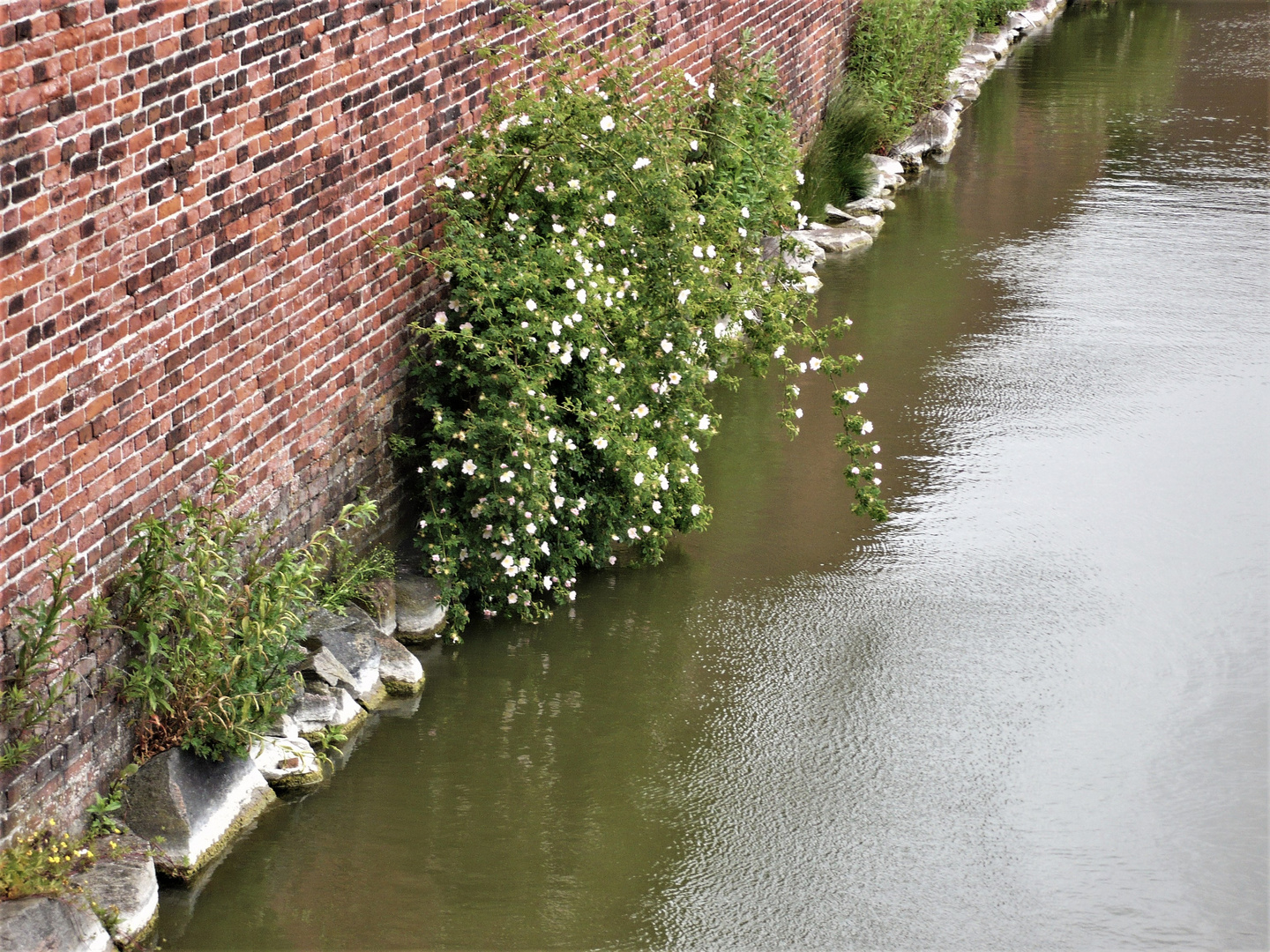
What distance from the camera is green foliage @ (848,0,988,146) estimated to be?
42.1ft

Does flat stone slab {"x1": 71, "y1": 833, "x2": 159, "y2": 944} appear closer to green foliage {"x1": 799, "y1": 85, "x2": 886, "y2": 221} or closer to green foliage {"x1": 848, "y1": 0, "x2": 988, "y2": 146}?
green foliage {"x1": 799, "y1": 85, "x2": 886, "y2": 221}

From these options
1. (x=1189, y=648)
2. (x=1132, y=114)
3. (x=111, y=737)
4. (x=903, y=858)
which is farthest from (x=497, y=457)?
(x=1132, y=114)

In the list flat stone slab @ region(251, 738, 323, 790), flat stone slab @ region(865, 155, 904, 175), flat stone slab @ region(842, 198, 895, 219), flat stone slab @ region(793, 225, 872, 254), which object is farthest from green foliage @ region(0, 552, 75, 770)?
flat stone slab @ region(865, 155, 904, 175)

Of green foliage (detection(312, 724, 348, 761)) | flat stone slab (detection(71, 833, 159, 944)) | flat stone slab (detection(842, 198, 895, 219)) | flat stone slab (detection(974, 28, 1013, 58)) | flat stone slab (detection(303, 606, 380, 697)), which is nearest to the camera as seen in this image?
flat stone slab (detection(71, 833, 159, 944))

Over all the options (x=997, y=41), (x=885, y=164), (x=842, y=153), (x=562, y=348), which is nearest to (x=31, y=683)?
(x=562, y=348)

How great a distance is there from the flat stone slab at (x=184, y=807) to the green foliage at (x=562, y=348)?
4.58ft

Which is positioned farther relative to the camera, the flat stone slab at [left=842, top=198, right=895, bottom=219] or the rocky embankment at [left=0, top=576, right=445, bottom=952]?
the flat stone slab at [left=842, top=198, right=895, bottom=219]

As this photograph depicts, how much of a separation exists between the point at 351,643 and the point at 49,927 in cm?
178

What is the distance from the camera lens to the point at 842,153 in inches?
464

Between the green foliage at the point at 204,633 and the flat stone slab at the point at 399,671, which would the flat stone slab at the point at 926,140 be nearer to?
the flat stone slab at the point at 399,671

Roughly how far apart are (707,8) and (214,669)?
6482 mm

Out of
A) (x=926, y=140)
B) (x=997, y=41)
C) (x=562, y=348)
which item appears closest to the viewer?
(x=562, y=348)

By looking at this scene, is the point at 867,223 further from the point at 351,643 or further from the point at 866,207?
the point at 351,643

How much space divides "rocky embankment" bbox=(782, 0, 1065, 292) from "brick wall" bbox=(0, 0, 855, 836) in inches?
106
